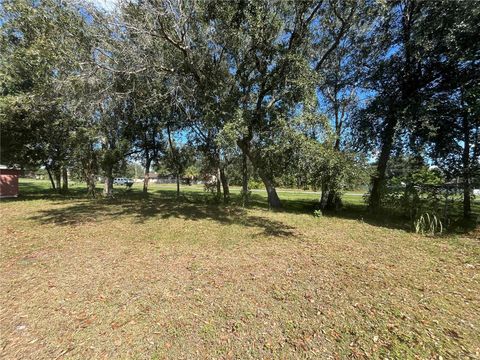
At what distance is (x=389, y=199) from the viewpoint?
861 centimetres

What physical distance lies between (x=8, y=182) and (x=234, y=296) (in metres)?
14.8

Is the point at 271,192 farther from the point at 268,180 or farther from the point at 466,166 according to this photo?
the point at 466,166

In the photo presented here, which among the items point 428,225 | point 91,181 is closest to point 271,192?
point 428,225

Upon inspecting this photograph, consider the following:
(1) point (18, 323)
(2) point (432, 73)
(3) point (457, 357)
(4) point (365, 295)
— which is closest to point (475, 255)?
(4) point (365, 295)

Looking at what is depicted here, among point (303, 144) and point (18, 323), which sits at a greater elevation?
point (303, 144)

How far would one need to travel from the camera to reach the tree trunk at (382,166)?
356 inches

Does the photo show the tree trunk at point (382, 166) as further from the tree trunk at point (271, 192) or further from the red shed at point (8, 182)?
the red shed at point (8, 182)

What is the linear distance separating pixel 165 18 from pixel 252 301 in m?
7.44

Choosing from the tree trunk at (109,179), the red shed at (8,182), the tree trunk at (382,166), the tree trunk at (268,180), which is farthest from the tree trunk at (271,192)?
the red shed at (8,182)

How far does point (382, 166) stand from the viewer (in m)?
9.96

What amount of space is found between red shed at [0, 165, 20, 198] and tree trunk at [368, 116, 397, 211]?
1675 centimetres

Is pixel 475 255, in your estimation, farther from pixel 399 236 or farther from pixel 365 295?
pixel 365 295

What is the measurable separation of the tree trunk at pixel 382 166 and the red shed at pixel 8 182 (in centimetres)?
1675

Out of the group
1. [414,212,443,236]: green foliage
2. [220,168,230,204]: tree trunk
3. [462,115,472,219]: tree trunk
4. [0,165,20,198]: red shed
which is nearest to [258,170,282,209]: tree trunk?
[220,168,230,204]: tree trunk
